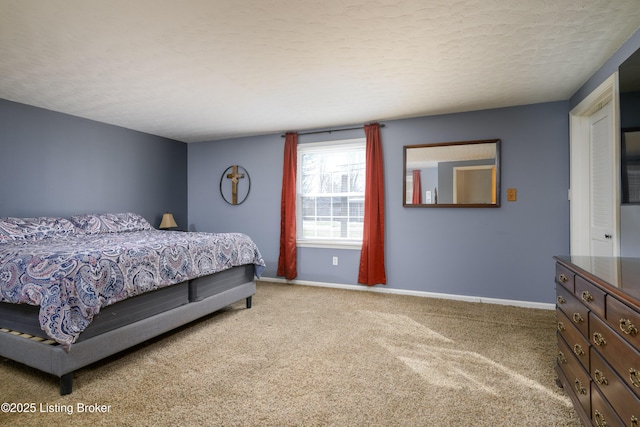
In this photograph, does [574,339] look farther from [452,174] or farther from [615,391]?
[452,174]

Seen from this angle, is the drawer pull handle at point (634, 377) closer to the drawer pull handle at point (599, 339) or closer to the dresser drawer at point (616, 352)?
the dresser drawer at point (616, 352)

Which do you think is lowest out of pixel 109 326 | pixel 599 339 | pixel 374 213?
pixel 109 326

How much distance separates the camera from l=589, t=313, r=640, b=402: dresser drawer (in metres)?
1.12

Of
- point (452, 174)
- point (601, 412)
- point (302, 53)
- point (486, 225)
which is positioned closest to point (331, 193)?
point (452, 174)

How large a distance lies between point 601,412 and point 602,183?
7.44 feet

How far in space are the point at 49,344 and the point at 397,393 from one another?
2.11m

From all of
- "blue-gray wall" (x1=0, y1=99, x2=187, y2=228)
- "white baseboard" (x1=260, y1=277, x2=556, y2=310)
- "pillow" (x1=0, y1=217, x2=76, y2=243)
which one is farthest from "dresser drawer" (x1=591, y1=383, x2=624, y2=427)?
"blue-gray wall" (x1=0, y1=99, x2=187, y2=228)

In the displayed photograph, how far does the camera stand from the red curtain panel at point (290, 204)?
4738mm

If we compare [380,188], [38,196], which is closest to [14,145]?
[38,196]

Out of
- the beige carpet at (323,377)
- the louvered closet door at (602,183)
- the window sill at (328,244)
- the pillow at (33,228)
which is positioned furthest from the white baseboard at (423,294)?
the pillow at (33,228)

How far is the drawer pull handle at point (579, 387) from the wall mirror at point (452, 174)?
2.38 meters

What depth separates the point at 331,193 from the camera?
4680mm

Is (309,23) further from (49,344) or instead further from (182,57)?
(49,344)

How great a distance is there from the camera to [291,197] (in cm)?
474
